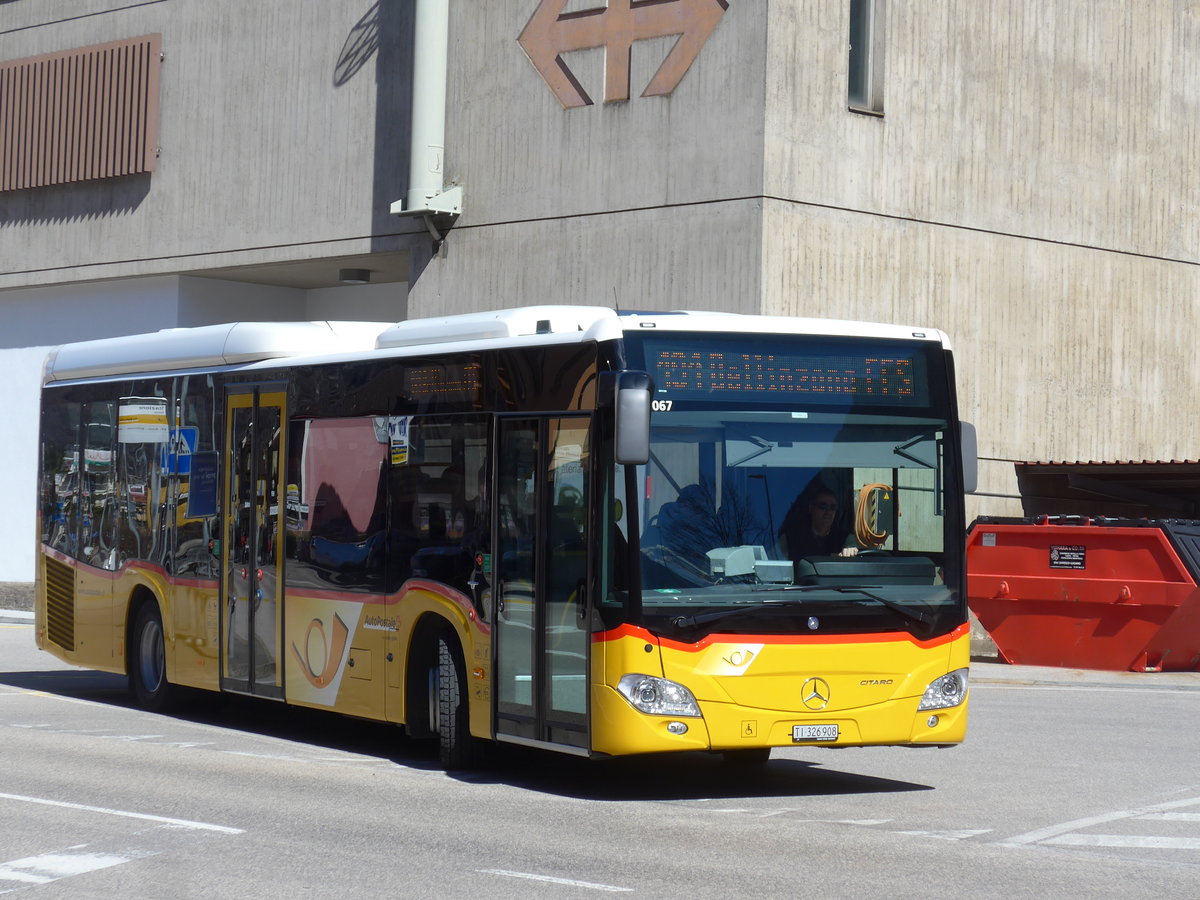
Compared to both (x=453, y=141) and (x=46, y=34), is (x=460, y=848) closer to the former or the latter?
(x=453, y=141)

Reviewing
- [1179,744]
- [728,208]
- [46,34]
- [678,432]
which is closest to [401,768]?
[678,432]

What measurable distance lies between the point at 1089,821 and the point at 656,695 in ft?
8.21

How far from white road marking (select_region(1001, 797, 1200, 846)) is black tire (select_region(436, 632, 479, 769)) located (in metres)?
3.95

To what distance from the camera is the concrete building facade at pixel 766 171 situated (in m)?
24.7

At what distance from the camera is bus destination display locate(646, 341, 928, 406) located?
10844 millimetres

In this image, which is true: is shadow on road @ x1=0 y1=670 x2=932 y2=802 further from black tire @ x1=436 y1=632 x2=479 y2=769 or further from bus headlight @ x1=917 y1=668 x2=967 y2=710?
bus headlight @ x1=917 y1=668 x2=967 y2=710

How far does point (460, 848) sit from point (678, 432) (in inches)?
114

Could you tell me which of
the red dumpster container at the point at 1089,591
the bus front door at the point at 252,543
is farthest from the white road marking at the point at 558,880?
the red dumpster container at the point at 1089,591

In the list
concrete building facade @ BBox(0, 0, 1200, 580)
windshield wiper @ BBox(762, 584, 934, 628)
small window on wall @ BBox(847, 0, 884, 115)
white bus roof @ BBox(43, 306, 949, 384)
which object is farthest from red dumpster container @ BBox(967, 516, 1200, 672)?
windshield wiper @ BBox(762, 584, 934, 628)

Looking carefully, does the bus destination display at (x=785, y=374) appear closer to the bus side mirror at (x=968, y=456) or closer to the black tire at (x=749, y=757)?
the bus side mirror at (x=968, y=456)

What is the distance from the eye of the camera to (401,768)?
12438 mm

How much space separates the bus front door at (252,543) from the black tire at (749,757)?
3495 millimetres

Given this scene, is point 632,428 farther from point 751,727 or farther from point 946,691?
point 946,691

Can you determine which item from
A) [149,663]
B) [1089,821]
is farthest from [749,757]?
[149,663]
